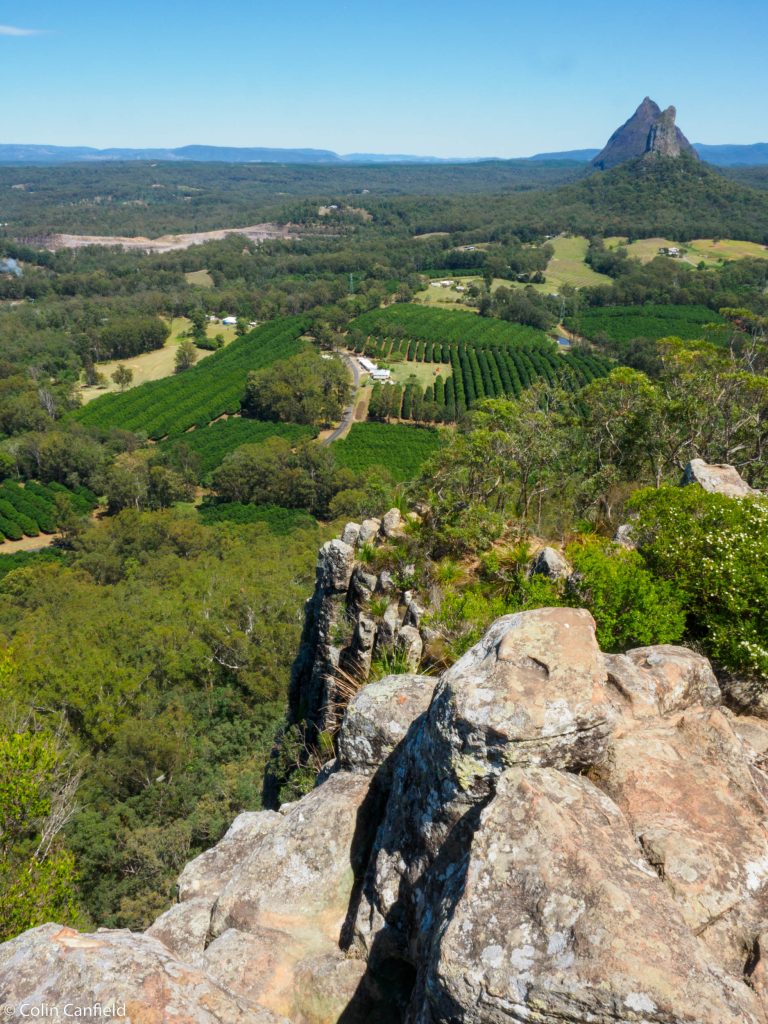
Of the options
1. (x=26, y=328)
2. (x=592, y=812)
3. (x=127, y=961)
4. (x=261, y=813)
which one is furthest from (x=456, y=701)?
(x=26, y=328)

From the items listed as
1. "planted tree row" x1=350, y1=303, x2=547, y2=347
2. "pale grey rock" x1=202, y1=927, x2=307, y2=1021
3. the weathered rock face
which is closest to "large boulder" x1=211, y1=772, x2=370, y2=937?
"pale grey rock" x1=202, y1=927, x2=307, y2=1021

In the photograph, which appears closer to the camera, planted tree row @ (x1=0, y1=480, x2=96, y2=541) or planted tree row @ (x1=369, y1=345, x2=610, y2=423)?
planted tree row @ (x1=0, y1=480, x2=96, y2=541)

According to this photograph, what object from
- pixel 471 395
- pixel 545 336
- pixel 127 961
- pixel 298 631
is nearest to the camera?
pixel 127 961

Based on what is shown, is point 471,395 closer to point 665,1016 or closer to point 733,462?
point 733,462

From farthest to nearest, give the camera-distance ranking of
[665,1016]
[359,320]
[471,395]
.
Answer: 1. [359,320]
2. [471,395]
3. [665,1016]

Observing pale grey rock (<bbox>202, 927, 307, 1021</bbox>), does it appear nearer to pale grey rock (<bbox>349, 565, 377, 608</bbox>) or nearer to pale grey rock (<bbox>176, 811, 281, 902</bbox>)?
pale grey rock (<bbox>176, 811, 281, 902</bbox>)

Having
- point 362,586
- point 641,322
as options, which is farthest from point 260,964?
point 641,322
